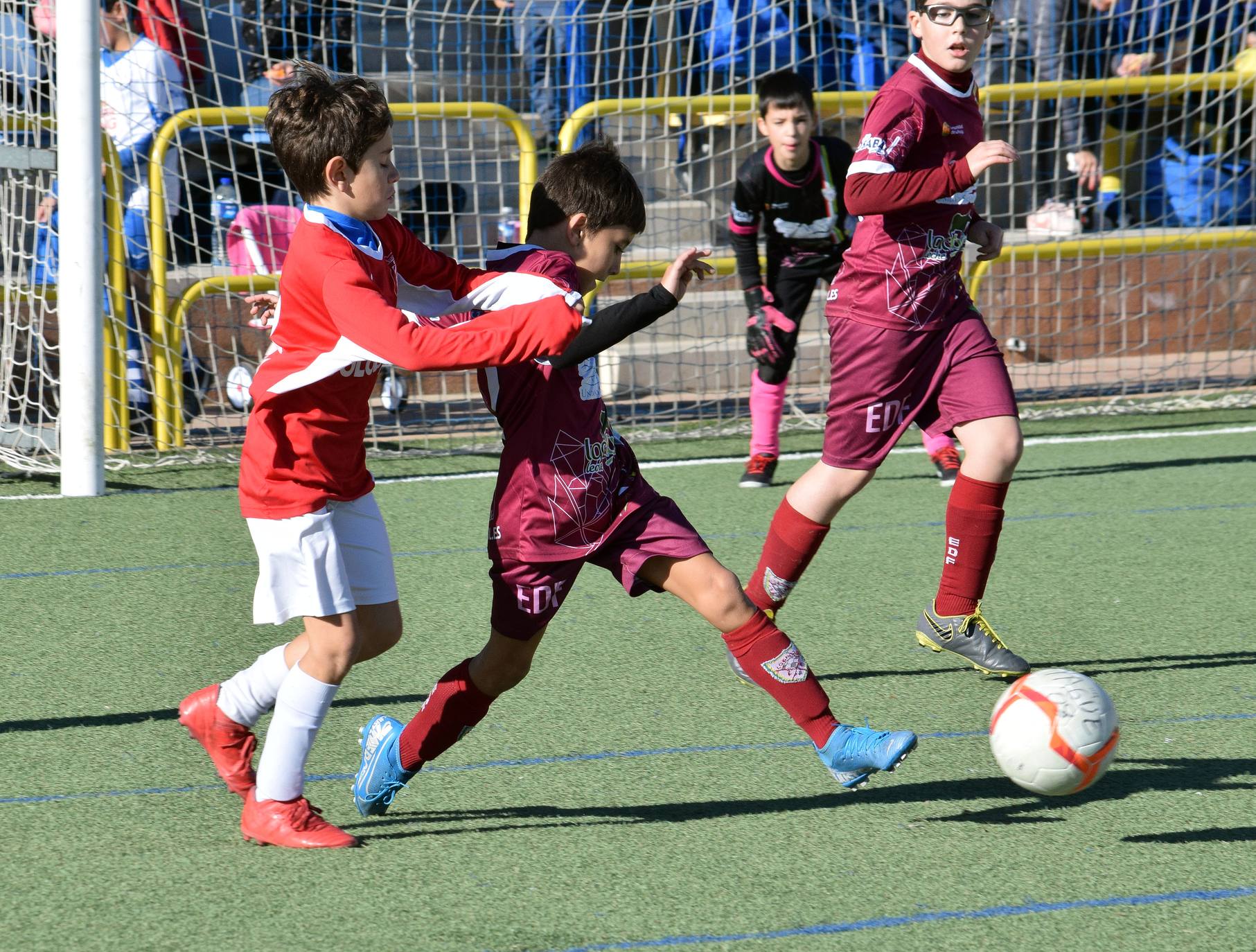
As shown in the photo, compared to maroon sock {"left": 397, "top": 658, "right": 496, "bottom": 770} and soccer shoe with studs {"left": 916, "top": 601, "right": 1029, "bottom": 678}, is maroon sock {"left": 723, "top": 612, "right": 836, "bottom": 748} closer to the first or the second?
maroon sock {"left": 397, "top": 658, "right": 496, "bottom": 770}

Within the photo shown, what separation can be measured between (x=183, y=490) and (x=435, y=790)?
146 inches

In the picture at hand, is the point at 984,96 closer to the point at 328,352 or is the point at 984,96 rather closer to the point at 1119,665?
the point at 1119,665

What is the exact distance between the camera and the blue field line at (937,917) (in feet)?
7.95

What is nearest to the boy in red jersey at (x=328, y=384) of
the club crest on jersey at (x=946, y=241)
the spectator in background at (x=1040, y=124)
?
the club crest on jersey at (x=946, y=241)

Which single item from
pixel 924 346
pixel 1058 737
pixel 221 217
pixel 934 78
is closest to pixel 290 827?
pixel 1058 737

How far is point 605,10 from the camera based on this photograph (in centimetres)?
833

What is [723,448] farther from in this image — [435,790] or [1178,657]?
[435,790]

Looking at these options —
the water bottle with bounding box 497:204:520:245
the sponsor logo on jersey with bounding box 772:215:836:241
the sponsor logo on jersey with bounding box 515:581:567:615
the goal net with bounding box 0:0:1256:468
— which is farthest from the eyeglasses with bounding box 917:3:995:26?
the water bottle with bounding box 497:204:520:245

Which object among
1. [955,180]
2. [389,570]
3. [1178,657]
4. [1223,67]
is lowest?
[1178,657]

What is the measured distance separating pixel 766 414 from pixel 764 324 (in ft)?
1.33

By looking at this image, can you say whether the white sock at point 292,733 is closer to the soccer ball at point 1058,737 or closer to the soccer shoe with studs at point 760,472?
the soccer ball at point 1058,737

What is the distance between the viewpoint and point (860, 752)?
9.32ft

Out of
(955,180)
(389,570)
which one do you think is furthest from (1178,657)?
(389,570)

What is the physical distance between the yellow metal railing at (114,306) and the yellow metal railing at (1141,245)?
4742mm
